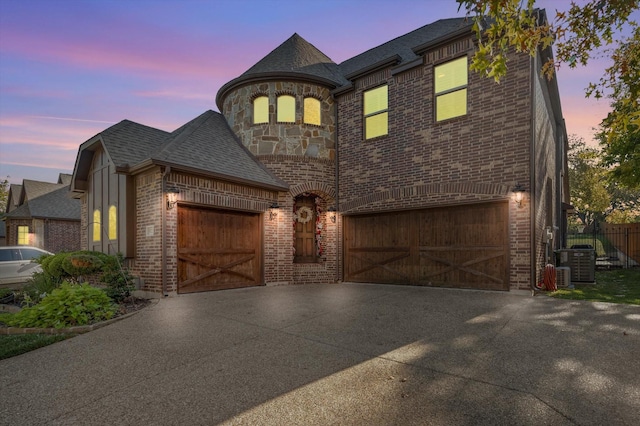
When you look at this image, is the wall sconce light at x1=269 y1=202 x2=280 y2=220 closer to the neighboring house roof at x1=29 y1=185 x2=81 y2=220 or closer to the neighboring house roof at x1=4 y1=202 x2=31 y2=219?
the neighboring house roof at x1=29 y1=185 x2=81 y2=220

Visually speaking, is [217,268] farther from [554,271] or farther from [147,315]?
[554,271]

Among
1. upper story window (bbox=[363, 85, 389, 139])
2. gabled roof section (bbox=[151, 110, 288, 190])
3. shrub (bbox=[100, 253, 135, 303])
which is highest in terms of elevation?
upper story window (bbox=[363, 85, 389, 139])

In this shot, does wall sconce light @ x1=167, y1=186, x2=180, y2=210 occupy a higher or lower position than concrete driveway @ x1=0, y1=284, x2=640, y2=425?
higher

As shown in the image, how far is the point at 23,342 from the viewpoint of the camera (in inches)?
201

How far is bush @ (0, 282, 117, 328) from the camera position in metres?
5.92

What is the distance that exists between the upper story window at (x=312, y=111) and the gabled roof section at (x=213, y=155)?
246 cm

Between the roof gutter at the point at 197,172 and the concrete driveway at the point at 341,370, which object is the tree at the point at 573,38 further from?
the roof gutter at the point at 197,172

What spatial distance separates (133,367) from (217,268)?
20.0 feet

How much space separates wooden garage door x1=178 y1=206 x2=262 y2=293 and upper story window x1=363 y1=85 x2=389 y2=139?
4928mm

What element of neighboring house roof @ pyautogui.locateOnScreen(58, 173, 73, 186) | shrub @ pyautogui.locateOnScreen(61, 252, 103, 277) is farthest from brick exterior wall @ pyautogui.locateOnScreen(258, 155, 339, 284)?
neighboring house roof @ pyautogui.locateOnScreen(58, 173, 73, 186)

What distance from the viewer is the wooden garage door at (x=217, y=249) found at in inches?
368

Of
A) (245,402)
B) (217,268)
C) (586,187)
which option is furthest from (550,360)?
(586,187)

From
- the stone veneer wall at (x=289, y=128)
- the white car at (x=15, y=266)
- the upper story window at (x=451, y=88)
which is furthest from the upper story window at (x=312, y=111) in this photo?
the white car at (x=15, y=266)

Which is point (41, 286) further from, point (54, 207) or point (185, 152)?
point (54, 207)
